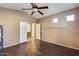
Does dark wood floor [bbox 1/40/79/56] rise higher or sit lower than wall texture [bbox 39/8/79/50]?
lower

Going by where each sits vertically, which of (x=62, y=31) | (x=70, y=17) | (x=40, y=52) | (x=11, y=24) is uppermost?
(x=70, y=17)

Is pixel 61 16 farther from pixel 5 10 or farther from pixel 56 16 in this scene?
pixel 5 10

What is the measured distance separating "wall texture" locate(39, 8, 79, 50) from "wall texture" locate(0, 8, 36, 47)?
7.20 feet

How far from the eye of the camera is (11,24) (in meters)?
6.26

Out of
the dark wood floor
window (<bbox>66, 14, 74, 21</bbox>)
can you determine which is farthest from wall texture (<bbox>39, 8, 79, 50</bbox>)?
the dark wood floor

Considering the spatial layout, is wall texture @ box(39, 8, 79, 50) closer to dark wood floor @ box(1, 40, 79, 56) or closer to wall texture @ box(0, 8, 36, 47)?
dark wood floor @ box(1, 40, 79, 56)

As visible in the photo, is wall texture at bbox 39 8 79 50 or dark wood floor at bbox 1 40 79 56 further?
wall texture at bbox 39 8 79 50

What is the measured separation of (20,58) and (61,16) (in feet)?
19.3

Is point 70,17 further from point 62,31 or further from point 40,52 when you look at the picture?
point 40,52

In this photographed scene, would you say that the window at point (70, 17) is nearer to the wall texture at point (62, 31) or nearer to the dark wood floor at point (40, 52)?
the wall texture at point (62, 31)

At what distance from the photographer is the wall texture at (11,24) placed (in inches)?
225

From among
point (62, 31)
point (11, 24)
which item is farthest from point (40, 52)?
point (11, 24)

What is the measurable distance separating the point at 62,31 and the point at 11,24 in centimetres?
342

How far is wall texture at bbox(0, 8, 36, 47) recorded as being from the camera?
5711mm
